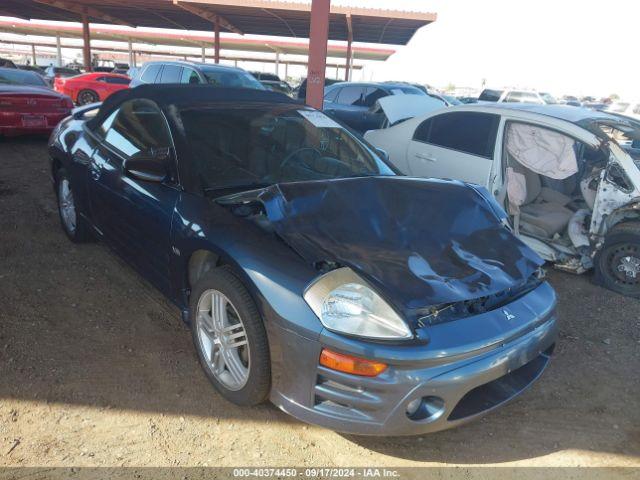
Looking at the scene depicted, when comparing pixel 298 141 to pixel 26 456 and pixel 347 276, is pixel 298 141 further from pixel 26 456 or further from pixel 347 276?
pixel 26 456

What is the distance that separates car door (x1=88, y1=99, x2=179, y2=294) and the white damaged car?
3092 mm

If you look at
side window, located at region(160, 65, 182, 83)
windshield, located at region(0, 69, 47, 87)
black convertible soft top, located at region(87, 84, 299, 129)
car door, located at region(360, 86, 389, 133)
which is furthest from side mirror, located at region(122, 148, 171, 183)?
side window, located at region(160, 65, 182, 83)

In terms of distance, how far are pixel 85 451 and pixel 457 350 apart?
171 cm

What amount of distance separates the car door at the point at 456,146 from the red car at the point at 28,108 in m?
6.35

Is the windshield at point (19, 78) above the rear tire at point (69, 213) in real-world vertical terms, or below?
above

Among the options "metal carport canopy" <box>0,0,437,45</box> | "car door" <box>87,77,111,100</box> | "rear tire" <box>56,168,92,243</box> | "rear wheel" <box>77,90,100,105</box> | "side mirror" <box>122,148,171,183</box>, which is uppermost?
"metal carport canopy" <box>0,0,437,45</box>

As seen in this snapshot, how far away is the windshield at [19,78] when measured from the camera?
8.98 metres

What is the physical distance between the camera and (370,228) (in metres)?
2.56

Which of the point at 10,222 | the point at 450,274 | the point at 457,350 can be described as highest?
the point at 450,274

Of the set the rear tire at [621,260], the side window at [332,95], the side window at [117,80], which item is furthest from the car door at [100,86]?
the rear tire at [621,260]

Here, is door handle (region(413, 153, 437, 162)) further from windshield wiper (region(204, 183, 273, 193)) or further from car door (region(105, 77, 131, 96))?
car door (region(105, 77, 131, 96))

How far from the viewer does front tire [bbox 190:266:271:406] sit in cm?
227

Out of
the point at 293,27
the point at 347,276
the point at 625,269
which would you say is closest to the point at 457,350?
the point at 347,276

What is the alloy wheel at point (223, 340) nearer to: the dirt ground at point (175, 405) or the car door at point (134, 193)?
the dirt ground at point (175, 405)
